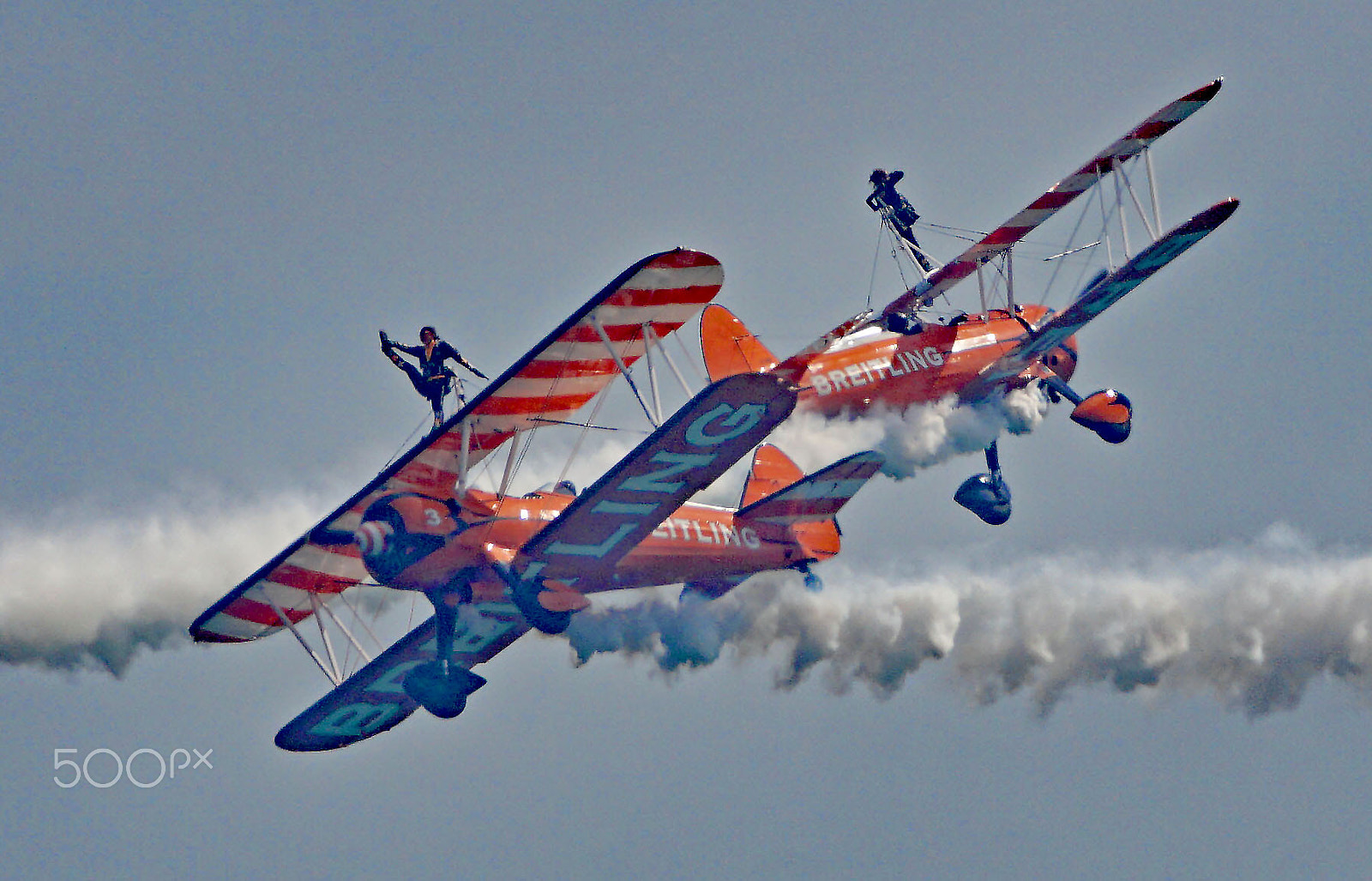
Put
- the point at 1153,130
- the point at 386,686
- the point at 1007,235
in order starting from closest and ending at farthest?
1. the point at 386,686
2. the point at 1153,130
3. the point at 1007,235

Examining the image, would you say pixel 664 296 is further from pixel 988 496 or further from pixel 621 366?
pixel 988 496

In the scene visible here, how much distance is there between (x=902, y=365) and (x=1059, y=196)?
277 centimetres

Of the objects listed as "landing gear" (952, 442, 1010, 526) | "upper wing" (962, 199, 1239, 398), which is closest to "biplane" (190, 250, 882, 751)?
"landing gear" (952, 442, 1010, 526)

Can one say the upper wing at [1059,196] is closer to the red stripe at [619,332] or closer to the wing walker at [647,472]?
the wing walker at [647,472]

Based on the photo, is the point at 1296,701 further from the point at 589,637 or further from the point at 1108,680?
the point at 589,637

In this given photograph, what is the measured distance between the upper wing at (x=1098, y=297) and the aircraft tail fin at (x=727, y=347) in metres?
2.58

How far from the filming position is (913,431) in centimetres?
2616

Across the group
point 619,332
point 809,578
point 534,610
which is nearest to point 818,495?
point 809,578

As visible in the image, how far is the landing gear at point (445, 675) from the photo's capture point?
22.6 m

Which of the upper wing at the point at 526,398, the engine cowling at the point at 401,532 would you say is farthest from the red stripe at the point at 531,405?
the engine cowling at the point at 401,532

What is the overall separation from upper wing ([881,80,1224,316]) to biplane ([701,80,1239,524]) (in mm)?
10

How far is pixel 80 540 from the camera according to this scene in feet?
85.0

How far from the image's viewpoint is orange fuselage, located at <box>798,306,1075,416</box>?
1029 inches

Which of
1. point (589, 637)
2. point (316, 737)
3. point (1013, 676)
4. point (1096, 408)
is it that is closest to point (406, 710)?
point (316, 737)
